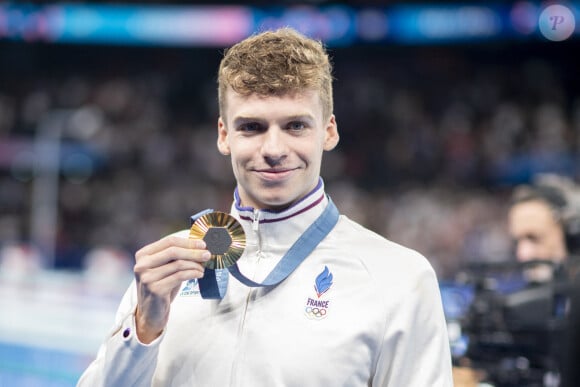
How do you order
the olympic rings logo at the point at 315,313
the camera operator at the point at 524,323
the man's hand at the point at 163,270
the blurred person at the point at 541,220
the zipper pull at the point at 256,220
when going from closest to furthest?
the man's hand at the point at 163,270 < the olympic rings logo at the point at 315,313 < the zipper pull at the point at 256,220 < the camera operator at the point at 524,323 < the blurred person at the point at 541,220

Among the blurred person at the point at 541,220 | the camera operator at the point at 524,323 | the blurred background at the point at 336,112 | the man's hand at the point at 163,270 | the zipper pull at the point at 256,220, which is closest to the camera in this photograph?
the man's hand at the point at 163,270

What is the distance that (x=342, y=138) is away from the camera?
17.6 meters

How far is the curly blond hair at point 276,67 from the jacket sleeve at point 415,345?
0.51 m

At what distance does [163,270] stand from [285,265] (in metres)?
0.33

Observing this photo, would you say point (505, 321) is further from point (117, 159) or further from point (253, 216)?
point (117, 159)

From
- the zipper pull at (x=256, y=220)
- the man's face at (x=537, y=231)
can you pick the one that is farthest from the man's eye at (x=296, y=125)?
the man's face at (x=537, y=231)

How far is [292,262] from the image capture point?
2.26 meters

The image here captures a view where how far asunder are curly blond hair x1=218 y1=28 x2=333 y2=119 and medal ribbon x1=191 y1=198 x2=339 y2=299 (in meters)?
0.26

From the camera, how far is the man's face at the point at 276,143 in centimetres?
223

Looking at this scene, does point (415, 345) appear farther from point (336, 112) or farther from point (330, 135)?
point (336, 112)

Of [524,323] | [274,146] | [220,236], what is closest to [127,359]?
[220,236]

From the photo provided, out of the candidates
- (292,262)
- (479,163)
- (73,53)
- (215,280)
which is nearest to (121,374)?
(215,280)

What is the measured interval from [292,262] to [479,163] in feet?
43.2

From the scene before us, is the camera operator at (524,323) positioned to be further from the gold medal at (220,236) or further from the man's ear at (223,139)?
the gold medal at (220,236)
